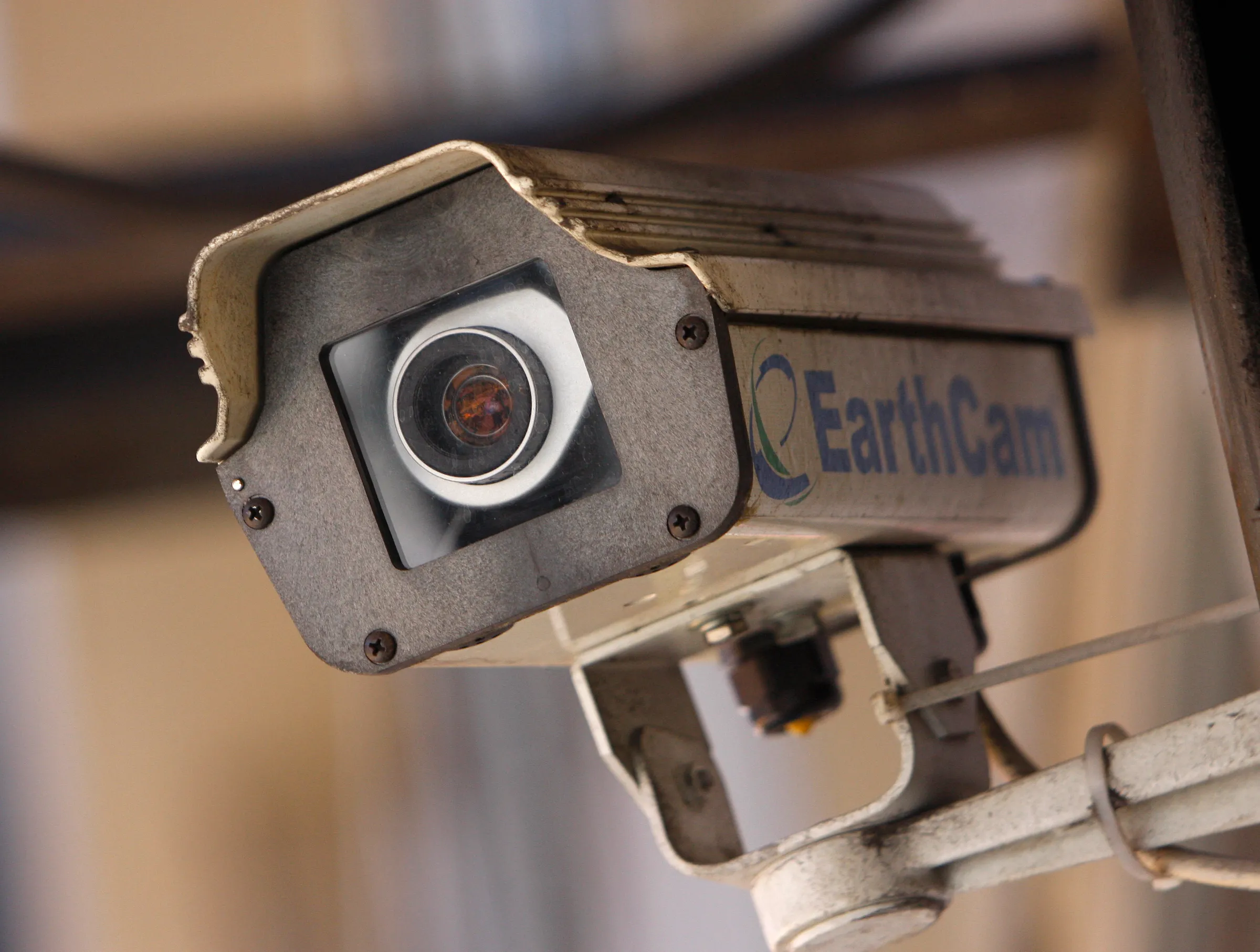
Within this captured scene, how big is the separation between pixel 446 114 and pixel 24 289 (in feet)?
1.48

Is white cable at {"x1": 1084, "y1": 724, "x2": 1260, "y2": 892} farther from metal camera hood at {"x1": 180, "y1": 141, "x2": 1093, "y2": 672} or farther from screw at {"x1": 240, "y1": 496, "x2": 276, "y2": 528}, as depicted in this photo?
screw at {"x1": 240, "y1": 496, "x2": 276, "y2": 528}

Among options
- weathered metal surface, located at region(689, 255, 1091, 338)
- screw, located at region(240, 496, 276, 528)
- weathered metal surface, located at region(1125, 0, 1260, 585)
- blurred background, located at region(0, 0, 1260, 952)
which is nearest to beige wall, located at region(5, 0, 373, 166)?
blurred background, located at region(0, 0, 1260, 952)

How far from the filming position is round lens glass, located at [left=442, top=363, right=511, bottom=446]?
0.59 meters

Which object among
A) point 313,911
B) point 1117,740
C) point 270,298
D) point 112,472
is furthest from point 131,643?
point 1117,740

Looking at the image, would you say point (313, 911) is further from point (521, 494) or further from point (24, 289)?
point (521, 494)

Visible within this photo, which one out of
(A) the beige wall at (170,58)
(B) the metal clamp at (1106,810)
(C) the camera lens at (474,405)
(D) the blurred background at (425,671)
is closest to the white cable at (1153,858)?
(B) the metal clamp at (1106,810)

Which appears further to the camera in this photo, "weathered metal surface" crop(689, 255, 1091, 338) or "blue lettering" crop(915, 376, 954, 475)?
"blue lettering" crop(915, 376, 954, 475)

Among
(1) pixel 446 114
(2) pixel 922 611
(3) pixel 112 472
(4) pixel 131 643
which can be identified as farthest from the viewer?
(4) pixel 131 643

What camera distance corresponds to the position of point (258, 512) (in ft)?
2.01

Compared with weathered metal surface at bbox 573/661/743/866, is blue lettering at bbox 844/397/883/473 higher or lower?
higher

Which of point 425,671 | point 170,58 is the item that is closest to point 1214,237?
point 425,671

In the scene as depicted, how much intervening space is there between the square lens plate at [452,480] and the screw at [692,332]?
44mm

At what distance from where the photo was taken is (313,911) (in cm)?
214

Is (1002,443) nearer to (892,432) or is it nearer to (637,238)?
(892,432)
